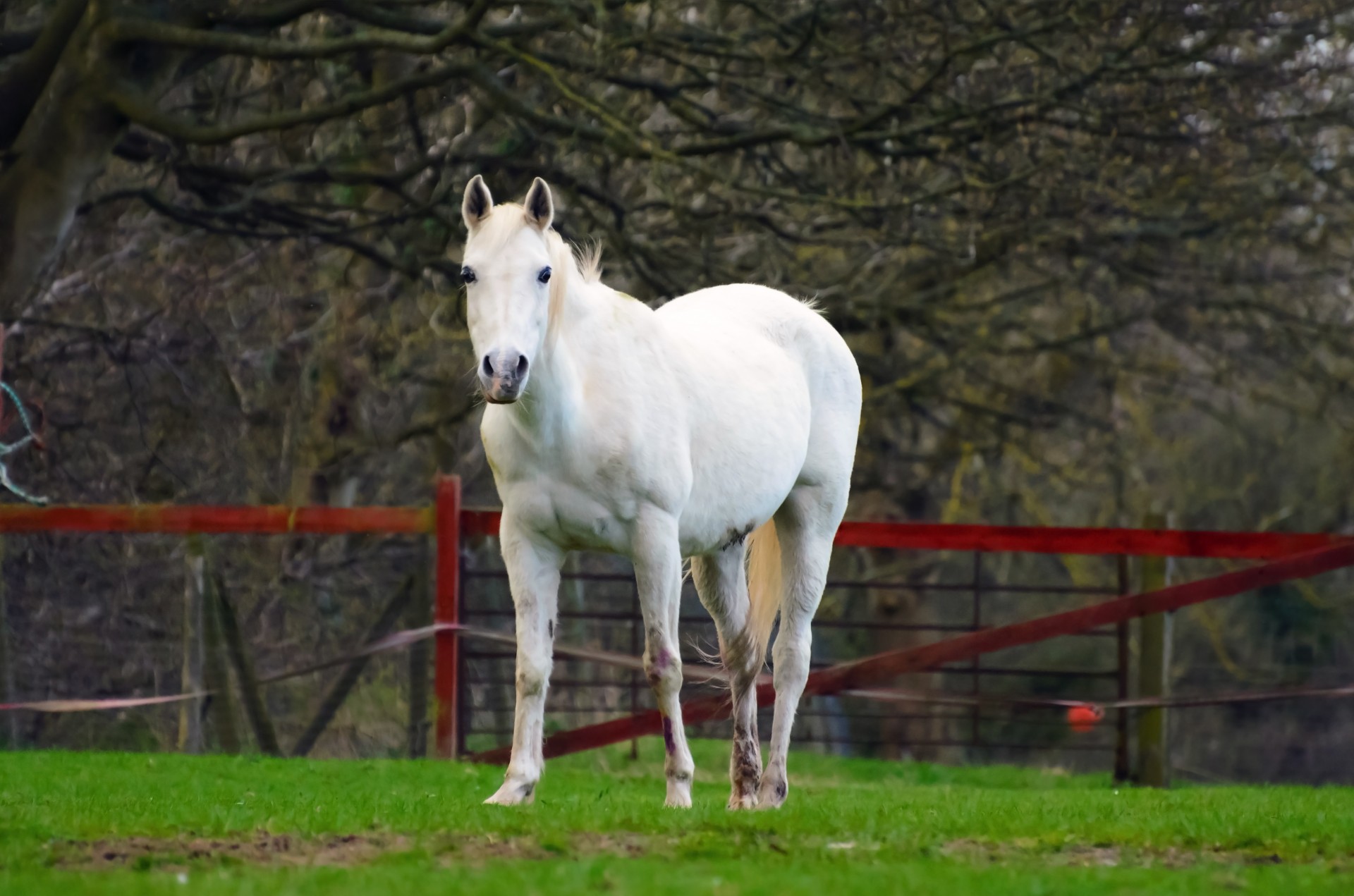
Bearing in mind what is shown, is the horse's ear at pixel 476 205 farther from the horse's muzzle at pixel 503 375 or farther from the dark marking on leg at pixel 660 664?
the dark marking on leg at pixel 660 664

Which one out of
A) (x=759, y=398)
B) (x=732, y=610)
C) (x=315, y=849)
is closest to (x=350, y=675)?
(x=732, y=610)

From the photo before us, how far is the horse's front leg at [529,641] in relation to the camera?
579cm

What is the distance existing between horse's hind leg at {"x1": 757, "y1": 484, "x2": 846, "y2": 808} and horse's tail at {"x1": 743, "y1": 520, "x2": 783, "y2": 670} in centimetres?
6

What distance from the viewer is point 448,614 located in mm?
9430

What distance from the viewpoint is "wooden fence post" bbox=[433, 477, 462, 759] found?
9.34 m

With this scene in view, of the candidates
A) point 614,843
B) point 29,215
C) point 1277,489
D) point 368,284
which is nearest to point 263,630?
point 368,284

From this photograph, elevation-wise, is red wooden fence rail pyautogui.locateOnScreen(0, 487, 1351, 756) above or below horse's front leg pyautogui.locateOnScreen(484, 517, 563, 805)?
above

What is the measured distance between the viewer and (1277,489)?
1920 cm

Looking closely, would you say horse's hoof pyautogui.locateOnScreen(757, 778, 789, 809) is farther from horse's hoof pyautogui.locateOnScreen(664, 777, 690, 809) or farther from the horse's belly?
the horse's belly

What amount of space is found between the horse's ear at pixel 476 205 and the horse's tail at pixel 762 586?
2076mm

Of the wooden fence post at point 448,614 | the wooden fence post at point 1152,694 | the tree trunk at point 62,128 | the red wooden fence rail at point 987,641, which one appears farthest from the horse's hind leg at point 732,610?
the tree trunk at point 62,128

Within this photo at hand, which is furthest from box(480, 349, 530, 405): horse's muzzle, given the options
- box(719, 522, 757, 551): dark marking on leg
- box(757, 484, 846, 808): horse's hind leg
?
box(757, 484, 846, 808): horse's hind leg

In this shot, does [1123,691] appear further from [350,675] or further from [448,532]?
[350,675]

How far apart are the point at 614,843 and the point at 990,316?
1004 cm
